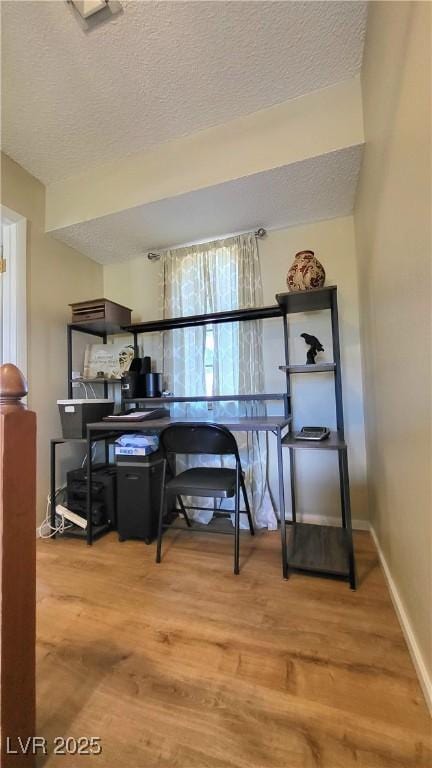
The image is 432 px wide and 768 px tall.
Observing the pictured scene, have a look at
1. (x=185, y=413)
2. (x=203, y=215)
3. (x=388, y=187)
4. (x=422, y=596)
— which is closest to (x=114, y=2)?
(x=203, y=215)

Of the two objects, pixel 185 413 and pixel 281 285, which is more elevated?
pixel 281 285

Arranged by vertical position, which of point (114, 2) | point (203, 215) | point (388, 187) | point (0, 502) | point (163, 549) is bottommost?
point (163, 549)

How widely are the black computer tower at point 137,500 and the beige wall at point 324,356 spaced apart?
866 mm

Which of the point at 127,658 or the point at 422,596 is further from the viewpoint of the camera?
the point at 127,658

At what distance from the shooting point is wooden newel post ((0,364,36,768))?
2.12ft

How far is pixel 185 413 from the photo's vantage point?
7.88 feet

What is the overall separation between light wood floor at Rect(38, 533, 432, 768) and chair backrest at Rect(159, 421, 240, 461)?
627 millimetres

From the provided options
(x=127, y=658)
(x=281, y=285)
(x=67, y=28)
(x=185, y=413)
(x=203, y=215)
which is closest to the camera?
(x=127, y=658)

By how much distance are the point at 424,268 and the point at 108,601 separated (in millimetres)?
1745

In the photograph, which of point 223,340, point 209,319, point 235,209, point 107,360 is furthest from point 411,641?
point 107,360

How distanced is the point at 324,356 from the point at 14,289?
221 cm

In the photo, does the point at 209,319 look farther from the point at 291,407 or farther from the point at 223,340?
the point at 291,407

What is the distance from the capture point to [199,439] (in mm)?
1639

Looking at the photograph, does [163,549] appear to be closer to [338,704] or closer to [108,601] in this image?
[108,601]
